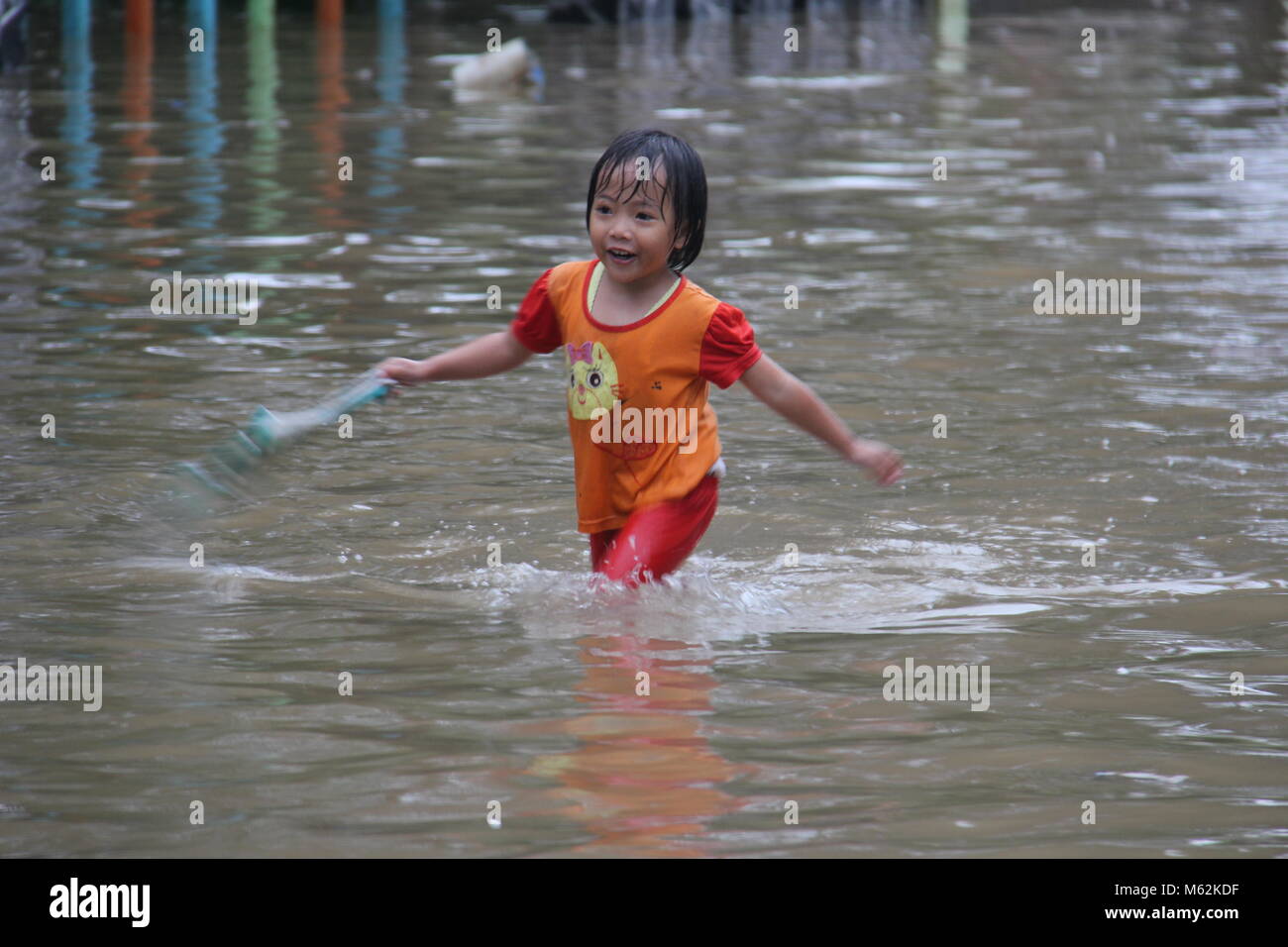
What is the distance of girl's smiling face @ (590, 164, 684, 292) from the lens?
4.55 meters

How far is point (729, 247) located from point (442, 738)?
6353 mm

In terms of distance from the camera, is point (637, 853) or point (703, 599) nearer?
point (637, 853)

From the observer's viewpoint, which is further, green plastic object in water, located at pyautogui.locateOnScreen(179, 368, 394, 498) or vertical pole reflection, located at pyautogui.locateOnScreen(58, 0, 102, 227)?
vertical pole reflection, located at pyautogui.locateOnScreen(58, 0, 102, 227)

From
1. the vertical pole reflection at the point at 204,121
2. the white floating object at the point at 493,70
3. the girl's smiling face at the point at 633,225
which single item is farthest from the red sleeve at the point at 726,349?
the white floating object at the point at 493,70

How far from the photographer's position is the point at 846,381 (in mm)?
7242

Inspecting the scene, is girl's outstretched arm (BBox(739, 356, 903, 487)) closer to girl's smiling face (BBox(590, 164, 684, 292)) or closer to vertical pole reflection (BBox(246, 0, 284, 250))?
girl's smiling face (BBox(590, 164, 684, 292))

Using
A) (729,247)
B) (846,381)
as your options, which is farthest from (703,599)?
(729,247)

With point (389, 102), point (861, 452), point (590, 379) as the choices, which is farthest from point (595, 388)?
point (389, 102)

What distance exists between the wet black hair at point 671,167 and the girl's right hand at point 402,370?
69 cm

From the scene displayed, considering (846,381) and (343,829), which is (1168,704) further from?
(846,381)

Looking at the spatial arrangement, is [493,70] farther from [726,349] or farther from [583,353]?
[726,349]

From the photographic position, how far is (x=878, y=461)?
4660 mm

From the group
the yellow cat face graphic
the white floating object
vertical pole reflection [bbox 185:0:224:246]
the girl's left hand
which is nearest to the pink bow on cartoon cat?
the yellow cat face graphic

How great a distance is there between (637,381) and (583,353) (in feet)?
0.59
